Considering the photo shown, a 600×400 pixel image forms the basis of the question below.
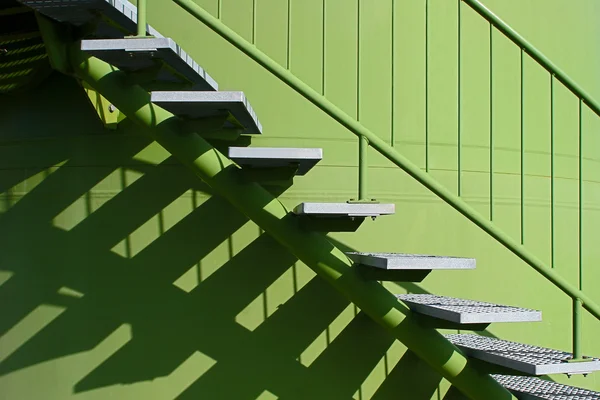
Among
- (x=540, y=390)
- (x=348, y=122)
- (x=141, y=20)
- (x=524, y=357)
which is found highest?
(x=141, y=20)

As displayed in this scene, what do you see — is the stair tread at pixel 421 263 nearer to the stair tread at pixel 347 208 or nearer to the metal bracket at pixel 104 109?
the stair tread at pixel 347 208

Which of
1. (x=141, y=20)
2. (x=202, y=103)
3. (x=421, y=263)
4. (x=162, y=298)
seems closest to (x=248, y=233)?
(x=162, y=298)

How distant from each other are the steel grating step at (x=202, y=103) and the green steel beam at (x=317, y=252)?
193 mm

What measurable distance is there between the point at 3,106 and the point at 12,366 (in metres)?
1.75

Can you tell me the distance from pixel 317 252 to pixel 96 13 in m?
1.75

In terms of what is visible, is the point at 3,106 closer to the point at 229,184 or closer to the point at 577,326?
the point at 229,184

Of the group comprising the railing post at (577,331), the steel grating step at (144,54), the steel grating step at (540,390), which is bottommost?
the steel grating step at (540,390)

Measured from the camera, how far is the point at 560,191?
4.98 metres

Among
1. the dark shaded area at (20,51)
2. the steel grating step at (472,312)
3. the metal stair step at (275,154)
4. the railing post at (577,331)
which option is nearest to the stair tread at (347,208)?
the metal stair step at (275,154)

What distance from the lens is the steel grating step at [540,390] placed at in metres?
3.72

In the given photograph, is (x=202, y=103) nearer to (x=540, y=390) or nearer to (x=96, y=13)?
(x=96, y=13)

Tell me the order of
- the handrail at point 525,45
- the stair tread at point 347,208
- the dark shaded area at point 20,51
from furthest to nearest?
1. the dark shaded area at point 20,51
2. the handrail at point 525,45
3. the stair tread at point 347,208

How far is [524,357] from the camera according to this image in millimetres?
3518

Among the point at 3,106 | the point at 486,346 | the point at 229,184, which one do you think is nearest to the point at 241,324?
the point at 229,184
